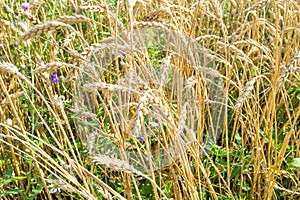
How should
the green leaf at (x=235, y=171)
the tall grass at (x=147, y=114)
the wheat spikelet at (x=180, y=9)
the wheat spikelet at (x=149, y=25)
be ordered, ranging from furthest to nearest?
the green leaf at (x=235, y=171), the wheat spikelet at (x=180, y=9), the wheat spikelet at (x=149, y=25), the tall grass at (x=147, y=114)

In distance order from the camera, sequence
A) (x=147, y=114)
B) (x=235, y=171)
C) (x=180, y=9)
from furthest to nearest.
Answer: (x=235, y=171) → (x=180, y=9) → (x=147, y=114)

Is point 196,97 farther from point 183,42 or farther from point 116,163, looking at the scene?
point 116,163

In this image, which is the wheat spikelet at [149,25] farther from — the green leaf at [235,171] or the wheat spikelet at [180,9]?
the green leaf at [235,171]

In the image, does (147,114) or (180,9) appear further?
(180,9)

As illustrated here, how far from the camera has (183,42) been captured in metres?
1.14

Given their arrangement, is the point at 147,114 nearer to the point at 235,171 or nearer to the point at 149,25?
the point at 149,25

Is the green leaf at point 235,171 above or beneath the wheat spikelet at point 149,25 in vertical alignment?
beneath

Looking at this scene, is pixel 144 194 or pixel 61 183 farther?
pixel 144 194

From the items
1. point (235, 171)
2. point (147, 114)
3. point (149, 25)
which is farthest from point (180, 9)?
point (235, 171)

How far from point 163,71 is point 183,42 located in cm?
25

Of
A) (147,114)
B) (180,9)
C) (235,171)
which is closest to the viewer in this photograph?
(147,114)

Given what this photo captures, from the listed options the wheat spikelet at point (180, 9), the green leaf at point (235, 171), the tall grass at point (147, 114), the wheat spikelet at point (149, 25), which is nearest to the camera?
the tall grass at point (147, 114)

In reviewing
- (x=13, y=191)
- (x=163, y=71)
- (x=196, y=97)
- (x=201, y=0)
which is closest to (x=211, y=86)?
(x=196, y=97)

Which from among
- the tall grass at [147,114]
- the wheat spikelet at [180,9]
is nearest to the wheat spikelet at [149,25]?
the tall grass at [147,114]
